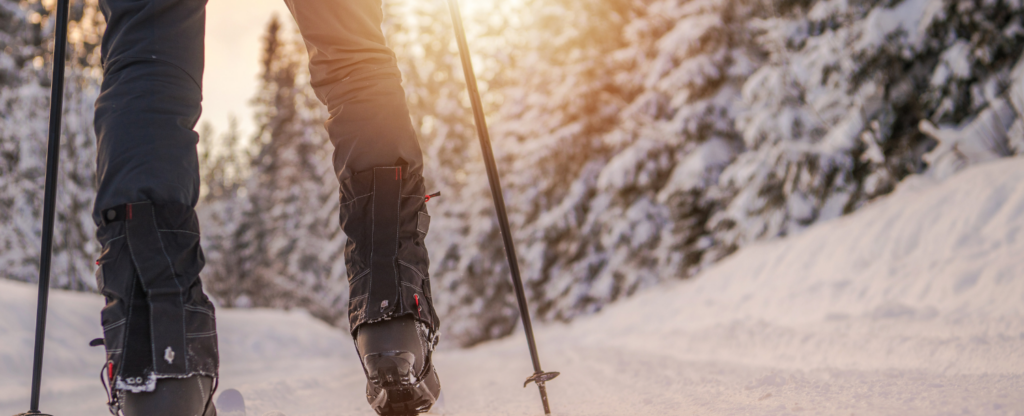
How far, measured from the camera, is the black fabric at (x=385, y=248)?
1.05 meters

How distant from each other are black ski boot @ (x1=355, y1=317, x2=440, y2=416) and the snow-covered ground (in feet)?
1.43

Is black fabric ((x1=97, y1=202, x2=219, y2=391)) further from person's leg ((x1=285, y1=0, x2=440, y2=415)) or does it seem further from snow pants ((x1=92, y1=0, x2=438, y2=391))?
person's leg ((x1=285, y1=0, x2=440, y2=415))

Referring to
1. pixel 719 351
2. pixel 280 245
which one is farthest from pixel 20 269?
pixel 719 351

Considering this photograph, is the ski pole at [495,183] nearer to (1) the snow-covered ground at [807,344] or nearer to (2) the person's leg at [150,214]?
(1) the snow-covered ground at [807,344]

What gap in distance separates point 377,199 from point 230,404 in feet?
2.76

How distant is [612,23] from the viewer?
12242 mm

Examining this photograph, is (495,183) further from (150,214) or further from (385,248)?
(150,214)

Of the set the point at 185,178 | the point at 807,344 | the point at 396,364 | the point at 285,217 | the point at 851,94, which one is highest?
the point at 285,217

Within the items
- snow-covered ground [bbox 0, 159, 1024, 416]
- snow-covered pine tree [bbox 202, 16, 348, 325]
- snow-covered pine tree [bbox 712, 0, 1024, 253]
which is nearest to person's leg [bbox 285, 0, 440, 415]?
snow-covered ground [bbox 0, 159, 1024, 416]

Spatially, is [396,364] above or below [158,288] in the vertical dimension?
below

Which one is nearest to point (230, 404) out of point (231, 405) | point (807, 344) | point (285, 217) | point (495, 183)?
point (231, 405)

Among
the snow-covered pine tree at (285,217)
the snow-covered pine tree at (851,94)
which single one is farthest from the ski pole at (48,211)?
the snow-covered pine tree at (285,217)

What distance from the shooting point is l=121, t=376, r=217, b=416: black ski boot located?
891 millimetres

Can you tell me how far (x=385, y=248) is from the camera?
1.09 m
